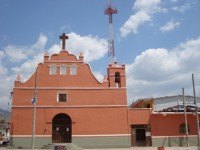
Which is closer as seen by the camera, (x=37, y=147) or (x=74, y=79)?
(x=37, y=147)

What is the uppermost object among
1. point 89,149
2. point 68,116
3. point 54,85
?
point 54,85

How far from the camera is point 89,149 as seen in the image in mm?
31906

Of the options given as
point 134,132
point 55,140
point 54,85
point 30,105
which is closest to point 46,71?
point 54,85

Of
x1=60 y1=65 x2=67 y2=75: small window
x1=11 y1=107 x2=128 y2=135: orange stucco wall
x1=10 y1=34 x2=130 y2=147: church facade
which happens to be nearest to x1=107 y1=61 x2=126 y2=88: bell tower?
x1=10 y1=34 x2=130 y2=147: church facade

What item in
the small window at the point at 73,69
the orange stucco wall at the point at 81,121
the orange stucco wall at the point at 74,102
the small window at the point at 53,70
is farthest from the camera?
the small window at the point at 73,69

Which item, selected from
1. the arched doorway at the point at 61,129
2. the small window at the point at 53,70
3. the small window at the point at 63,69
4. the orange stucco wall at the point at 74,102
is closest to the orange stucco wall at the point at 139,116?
the orange stucco wall at the point at 74,102

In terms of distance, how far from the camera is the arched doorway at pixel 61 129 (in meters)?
33.8

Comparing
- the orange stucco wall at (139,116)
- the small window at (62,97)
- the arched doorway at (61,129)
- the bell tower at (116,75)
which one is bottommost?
the arched doorway at (61,129)

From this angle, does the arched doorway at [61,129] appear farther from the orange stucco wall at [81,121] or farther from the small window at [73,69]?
the small window at [73,69]

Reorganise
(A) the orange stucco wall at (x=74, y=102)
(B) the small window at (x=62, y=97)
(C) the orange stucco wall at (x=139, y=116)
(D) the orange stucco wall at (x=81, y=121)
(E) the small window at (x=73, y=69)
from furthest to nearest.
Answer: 1. (E) the small window at (x=73, y=69)
2. (C) the orange stucco wall at (x=139, y=116)
3. (B) the small window at (x=62, y=97)
4. (A) the orange stucco wall at (x=74, y=102)
5. (D) the orange stucco wall at (x=81, y=121)

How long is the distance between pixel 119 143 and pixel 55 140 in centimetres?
716

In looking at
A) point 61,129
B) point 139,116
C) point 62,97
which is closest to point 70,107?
point 62,97

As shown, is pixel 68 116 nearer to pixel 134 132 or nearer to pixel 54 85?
pixel 54 85

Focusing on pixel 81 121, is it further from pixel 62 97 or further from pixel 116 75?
pixel 116 75
